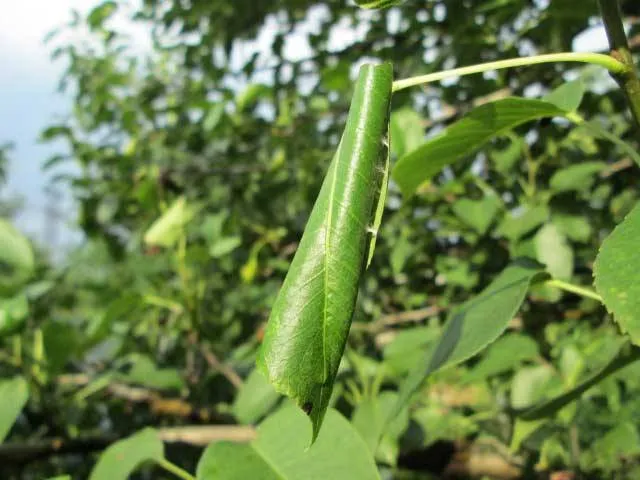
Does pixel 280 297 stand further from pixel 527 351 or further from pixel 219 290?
pixel 219 290

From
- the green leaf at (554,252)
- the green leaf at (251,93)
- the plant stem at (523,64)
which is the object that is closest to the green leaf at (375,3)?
the plant stem at (523,64)

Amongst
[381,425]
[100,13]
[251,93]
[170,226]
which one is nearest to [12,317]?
[170,226]

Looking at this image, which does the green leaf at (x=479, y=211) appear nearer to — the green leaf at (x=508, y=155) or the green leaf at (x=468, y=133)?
the green leaf at (x=508, y=155)

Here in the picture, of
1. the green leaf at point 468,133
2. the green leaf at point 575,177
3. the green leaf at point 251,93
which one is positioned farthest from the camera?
the green leaf at point 251,93

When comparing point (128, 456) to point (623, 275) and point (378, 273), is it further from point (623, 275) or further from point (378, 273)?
point (378, 273)

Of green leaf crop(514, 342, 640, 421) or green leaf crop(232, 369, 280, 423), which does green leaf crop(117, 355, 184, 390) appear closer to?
green leaf crop(232, 369, 280, 423)

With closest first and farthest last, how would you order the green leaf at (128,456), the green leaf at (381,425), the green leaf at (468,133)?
the green leaf at (468,133)
the green leaf at (128,456)
the green leaf at (381,425)
